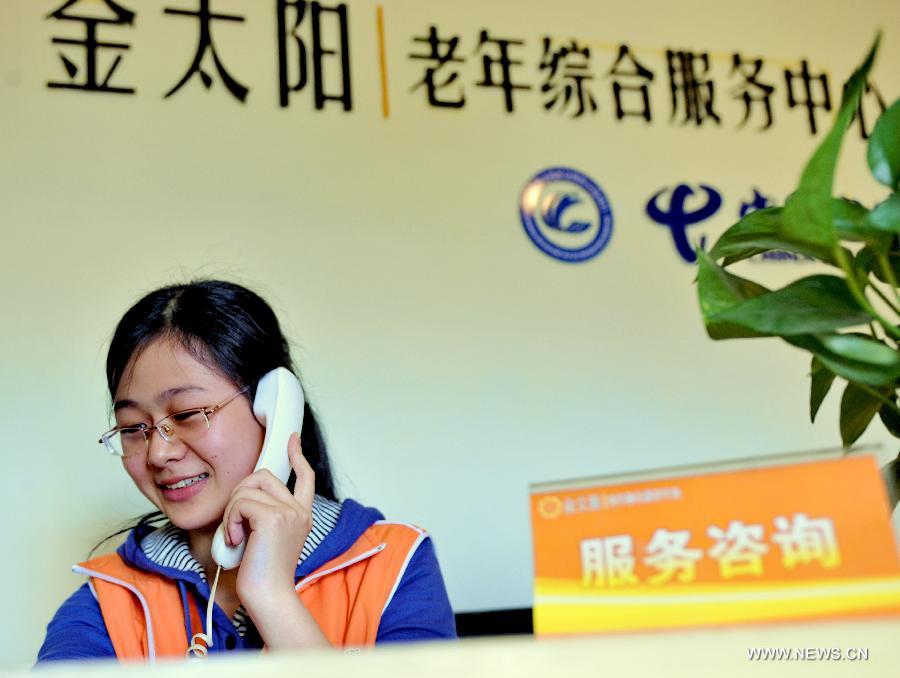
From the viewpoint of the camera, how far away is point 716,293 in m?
0.56

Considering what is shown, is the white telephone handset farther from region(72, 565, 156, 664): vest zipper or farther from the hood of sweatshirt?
region(72, 565, 156, 664): vest zipper

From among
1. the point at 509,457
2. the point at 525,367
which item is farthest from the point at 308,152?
the point at 509,457

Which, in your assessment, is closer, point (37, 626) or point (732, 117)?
point (37, 626)

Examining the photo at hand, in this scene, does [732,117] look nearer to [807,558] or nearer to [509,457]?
[509,457]

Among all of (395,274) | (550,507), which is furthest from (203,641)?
(395,274)

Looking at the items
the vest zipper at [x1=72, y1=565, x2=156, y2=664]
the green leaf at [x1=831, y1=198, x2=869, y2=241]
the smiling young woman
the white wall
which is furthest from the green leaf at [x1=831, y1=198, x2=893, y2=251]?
the white wall

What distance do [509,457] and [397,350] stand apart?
322 mm

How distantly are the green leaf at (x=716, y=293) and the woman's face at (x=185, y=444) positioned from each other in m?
0.72

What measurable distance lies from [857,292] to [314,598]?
2.63ft

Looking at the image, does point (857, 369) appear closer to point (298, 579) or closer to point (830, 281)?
point (830, 281)

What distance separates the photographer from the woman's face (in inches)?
44.0

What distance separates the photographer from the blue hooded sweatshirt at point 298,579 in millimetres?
1067

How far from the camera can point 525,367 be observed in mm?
1955

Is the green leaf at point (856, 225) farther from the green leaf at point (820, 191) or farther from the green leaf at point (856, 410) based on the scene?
the green leaf at point (856, 410)
